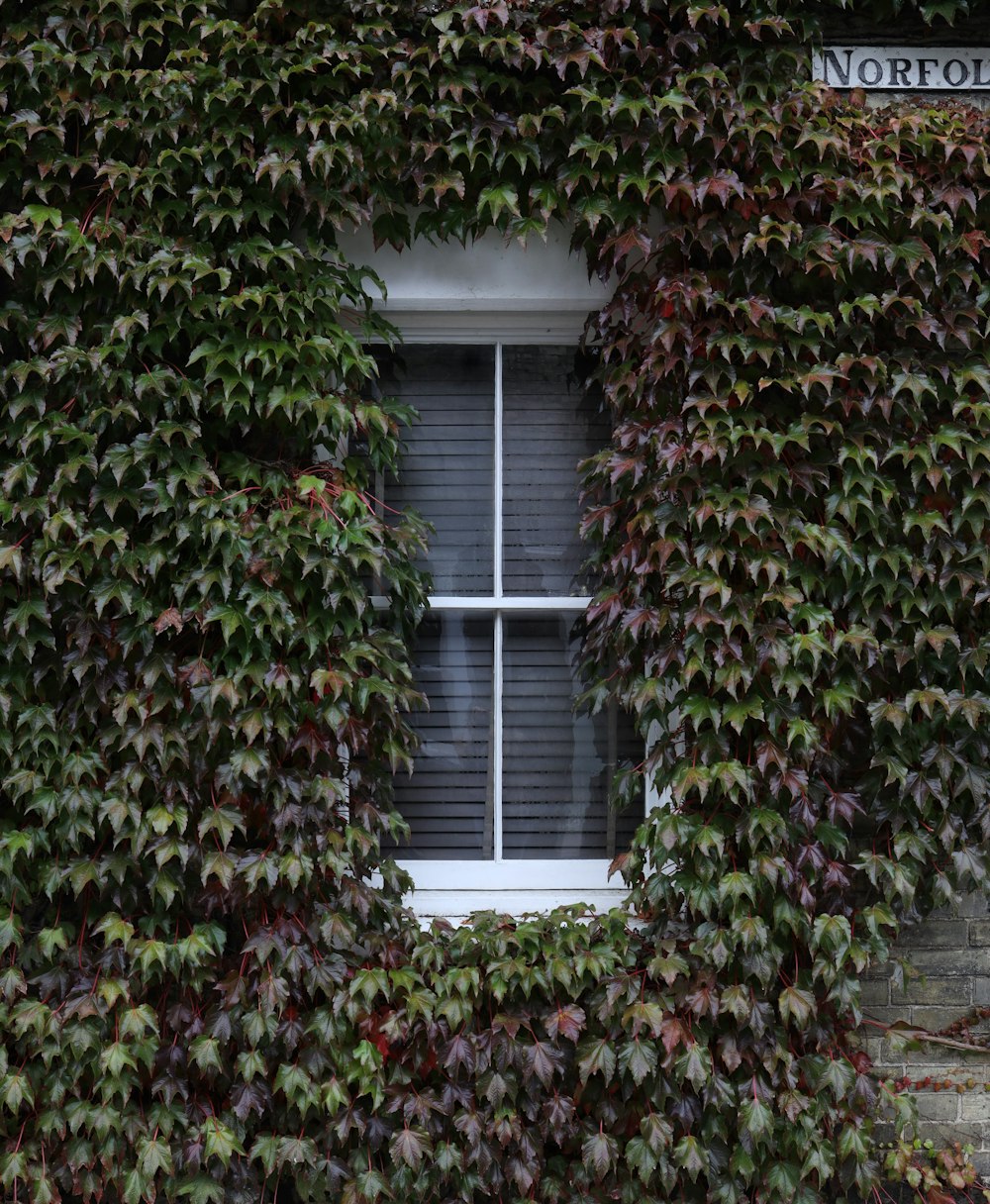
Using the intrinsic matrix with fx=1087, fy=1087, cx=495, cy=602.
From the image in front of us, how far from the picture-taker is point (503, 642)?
12.6 ft

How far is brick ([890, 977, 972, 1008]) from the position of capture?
3658mm

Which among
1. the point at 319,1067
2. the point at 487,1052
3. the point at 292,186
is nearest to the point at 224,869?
the point at 319,1067

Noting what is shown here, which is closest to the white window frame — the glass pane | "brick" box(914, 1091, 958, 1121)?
the glass pane

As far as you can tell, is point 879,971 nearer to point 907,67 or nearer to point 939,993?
point 939,993

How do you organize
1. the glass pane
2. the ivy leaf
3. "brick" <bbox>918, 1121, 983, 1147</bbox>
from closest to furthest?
the ivy leaf
"brick" <bbox>918, 1121, 983, 1147</bbox>
the glass pane

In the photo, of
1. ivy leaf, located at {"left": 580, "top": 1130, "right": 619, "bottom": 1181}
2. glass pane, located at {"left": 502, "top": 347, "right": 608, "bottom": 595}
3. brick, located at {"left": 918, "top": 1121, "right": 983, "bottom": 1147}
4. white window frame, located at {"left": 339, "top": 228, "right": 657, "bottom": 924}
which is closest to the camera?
ivy leaf, located at {"left": 580, "top": 1130, "right": 619, "bottom": 1181}

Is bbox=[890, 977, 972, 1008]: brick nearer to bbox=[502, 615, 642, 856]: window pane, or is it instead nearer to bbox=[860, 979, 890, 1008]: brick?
bbox=[860, 979, 890, 1008]: brick

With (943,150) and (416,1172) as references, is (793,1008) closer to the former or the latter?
(416,1172)

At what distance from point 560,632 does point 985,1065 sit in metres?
2.04

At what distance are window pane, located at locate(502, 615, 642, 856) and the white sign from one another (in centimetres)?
219

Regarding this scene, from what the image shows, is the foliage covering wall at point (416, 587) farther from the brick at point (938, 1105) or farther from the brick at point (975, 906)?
the brick at point (938, 1105)

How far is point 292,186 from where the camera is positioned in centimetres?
351

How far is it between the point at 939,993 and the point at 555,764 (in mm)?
1495

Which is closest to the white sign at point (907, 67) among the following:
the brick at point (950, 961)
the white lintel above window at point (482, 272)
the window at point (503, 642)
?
the white lintel above window at point (482, 272)
